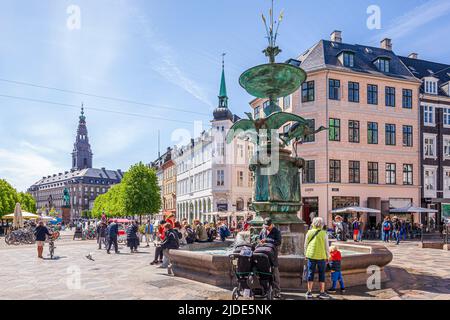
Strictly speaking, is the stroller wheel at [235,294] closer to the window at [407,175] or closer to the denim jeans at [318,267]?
the denim jeans at [318,267]

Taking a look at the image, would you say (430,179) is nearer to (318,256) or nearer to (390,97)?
(390,97)

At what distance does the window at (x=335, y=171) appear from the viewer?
109 ft

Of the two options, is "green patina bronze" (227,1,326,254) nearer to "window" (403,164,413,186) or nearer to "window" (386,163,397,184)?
"window" (386,163,397,184)

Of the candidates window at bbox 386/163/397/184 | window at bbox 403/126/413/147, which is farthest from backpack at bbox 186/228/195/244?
window at bbox 403/126/413/147

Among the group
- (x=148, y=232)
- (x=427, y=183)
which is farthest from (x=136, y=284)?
(x=427, y=183)

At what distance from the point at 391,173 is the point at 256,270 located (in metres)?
31.3

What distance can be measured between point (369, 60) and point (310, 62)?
6.35m

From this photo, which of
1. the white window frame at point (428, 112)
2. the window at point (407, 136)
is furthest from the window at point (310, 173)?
the white window frame at point (428, 112)

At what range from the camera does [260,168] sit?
442 inches

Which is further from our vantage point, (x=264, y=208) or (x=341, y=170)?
(x=341, y=170)

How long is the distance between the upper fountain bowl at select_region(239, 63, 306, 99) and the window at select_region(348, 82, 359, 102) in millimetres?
24095

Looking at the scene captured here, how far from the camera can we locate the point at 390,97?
3575 cm
